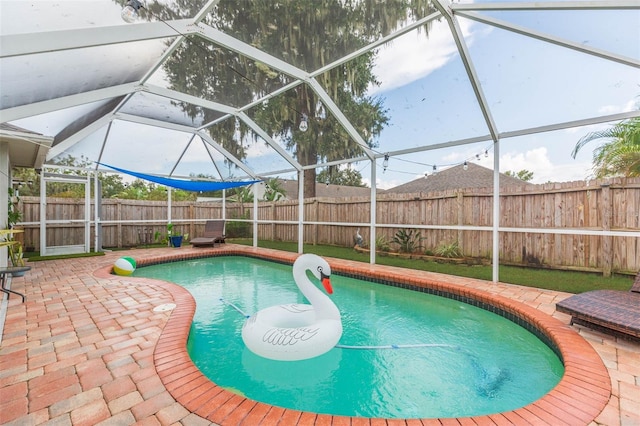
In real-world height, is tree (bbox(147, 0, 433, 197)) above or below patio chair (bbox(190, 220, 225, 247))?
above

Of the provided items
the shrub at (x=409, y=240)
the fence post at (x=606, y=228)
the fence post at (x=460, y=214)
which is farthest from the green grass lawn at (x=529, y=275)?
the fence post at (x=460, y=214)

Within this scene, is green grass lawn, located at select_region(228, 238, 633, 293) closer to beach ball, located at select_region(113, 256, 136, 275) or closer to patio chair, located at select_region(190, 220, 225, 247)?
patio chair, located at select_region(190, 220, 225, 247)

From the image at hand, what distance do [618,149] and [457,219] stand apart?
353cm

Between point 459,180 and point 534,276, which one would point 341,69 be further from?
point 459,180

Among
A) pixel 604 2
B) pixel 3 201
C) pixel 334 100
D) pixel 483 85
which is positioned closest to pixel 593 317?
pixel 604 2

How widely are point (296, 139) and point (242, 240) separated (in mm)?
6238

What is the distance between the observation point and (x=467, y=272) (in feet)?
20.7

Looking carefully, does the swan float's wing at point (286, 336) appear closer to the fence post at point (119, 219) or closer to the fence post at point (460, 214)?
the fence post at point (460, 214)

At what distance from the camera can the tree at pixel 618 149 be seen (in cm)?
582

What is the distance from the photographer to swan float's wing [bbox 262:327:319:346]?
263 centimetres

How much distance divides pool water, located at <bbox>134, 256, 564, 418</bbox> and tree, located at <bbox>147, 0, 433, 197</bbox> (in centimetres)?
412

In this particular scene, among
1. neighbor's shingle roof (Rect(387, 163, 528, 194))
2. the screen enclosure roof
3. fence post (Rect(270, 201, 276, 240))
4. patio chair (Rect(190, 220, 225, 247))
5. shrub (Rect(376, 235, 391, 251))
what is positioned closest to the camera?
the screen enclosure roof

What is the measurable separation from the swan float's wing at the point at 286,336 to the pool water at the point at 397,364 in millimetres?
337

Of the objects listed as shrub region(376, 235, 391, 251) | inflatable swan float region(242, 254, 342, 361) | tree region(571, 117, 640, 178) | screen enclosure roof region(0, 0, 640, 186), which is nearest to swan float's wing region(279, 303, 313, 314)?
inflatable swan float region(242, 254, 342, 361)
